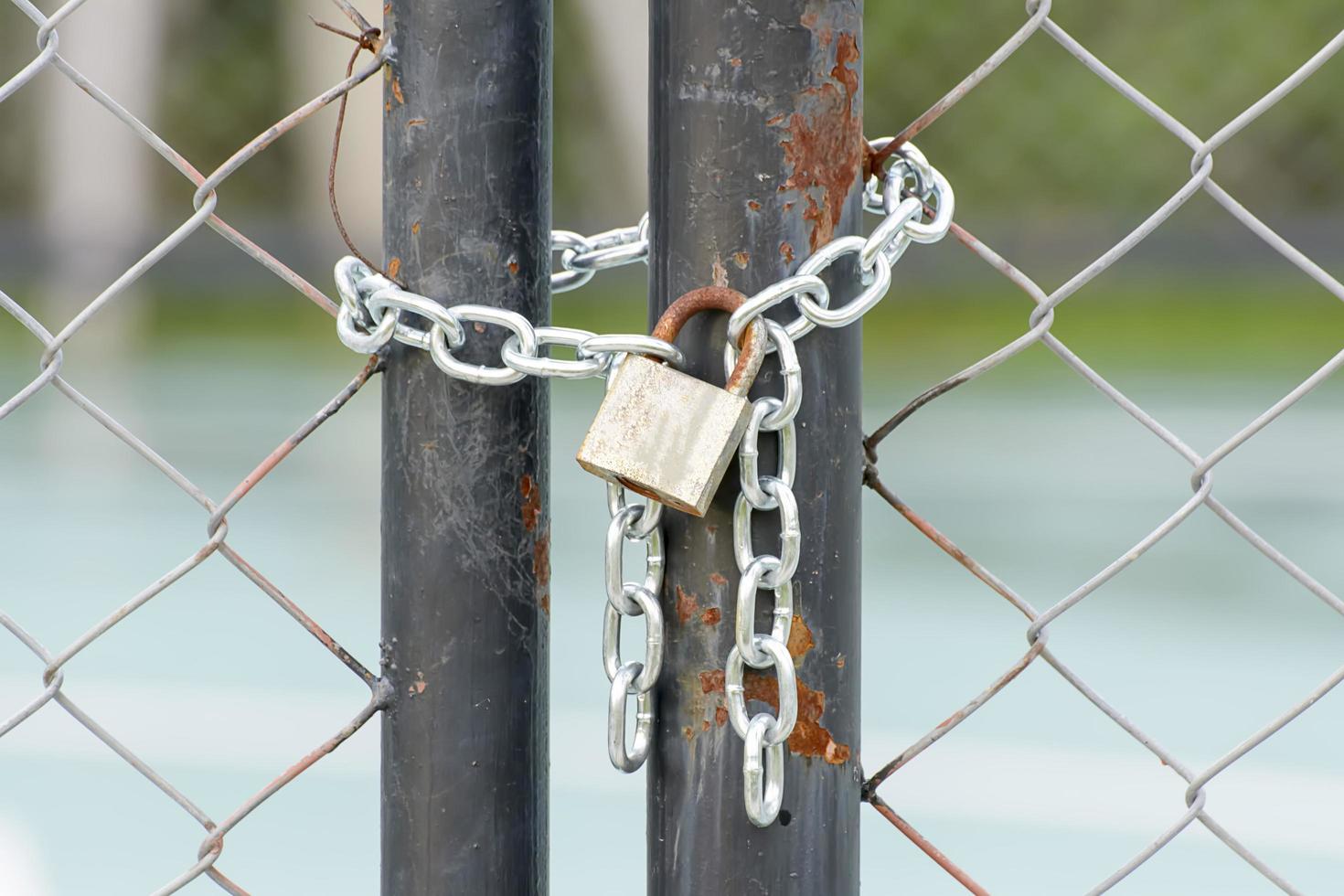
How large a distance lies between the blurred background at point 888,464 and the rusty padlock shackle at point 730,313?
3.66 feet

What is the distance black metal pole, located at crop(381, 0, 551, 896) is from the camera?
1.51 feet

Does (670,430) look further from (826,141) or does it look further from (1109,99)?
(1109,99)

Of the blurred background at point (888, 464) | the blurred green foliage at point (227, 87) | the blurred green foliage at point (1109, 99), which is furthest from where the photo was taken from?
the blurred green foliage at point (227, 87)

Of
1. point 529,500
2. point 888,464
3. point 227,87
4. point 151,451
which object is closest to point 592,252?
point 529,500

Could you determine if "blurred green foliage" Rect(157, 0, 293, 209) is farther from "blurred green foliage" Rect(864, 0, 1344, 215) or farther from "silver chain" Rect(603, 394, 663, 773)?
"silver chain" Rect(603, 394, 663, 773)

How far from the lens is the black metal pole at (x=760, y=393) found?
420mm

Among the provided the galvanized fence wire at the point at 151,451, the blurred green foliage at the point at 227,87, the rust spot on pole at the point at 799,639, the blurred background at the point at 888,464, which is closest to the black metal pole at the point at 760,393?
the rust spot on pole at the point at 799,639

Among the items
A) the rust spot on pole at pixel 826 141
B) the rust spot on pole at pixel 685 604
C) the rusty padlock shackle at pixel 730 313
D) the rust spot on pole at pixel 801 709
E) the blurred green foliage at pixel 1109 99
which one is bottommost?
the rust spot on pole at pixel 801 709

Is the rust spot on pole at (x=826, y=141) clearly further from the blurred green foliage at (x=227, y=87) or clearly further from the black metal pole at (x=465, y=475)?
the blurred green foliage at (x=227, y=87)

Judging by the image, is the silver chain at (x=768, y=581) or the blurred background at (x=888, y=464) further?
the blurred background at (x=888, y=464)

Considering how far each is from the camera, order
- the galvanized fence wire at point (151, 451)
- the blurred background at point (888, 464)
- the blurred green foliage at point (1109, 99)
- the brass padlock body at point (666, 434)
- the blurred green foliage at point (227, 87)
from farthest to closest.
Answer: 1. the blurred green foliage at point (227, 87)
2. the blurred green foliage at point (1109, 99)
3. the blurred background at point (888, 464)
4. the galvanized fence wire at point (151, 451)
5. the brass padlock body at point (666, 434)

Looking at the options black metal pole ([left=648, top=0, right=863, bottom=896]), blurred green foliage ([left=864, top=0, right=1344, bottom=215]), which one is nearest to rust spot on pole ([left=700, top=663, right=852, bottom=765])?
black metal pole ([left=648, top=0, right=863, bottom=896])

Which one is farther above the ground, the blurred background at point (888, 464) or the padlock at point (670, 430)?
the blurred background at point (888, 464)

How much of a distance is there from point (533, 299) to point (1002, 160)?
6260 millimetres
